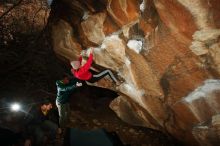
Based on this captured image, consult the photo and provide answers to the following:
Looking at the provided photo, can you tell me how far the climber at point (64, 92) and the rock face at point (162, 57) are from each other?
1086 millimetres

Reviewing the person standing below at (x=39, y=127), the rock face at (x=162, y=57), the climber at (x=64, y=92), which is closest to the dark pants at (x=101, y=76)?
the rock face at (x=162, y=57)

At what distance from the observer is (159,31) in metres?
5.63

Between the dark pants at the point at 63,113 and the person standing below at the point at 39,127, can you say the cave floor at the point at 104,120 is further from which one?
the person standing below at the point at 39,127

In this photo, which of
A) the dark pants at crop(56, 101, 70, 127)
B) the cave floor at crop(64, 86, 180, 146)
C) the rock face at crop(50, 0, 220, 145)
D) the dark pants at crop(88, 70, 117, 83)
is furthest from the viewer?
the cave floor at crop(64, 86, 180, 146)

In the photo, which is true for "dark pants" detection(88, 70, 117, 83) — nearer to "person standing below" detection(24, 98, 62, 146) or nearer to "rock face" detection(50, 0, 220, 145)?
"rock face" detection(50, 0, 220, 145)

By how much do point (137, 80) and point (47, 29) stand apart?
191 inches

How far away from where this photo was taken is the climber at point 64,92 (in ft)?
23.7

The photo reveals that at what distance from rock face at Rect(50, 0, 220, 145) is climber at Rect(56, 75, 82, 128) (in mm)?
1086

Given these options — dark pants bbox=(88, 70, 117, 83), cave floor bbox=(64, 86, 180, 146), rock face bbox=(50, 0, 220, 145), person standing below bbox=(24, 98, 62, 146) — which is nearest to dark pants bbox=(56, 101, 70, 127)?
cave floor bbox=(64, 86, 180, 146)

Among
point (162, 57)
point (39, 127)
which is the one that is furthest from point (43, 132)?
point (162, 57)

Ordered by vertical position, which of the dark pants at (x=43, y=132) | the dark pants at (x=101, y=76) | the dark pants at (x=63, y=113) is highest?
the dark pants at (x=101, y=76)

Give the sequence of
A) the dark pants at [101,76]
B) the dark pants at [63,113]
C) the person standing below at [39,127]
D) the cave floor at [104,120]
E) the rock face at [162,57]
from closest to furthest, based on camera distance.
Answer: the rock face at [162,57]
the person standing below at [39,127]
the dark pants at [101,76]
the dark pants at [63,113]
the cave floor at [104,120]

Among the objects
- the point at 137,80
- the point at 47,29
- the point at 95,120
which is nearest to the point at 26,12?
the point at 47,29

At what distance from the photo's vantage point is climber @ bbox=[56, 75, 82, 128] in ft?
23.7
